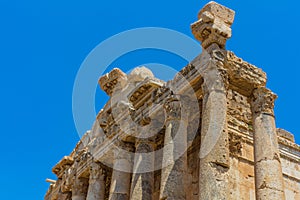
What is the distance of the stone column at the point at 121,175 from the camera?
16062 millimetres

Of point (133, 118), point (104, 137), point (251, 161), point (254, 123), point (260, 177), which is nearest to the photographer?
point (260, 177)

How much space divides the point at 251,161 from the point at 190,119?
2.56m

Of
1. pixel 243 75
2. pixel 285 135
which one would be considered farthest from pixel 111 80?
pixel 285 135

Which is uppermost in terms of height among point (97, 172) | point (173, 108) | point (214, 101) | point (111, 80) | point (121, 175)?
point (111, 80)

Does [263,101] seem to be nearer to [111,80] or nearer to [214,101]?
[214,101]

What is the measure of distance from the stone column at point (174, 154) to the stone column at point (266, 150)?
82.0 inches

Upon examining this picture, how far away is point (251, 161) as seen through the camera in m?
15.9

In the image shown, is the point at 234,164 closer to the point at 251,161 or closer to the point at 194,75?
the point at 251,161

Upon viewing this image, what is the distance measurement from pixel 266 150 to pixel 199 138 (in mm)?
2948

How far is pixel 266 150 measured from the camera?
1305 cm

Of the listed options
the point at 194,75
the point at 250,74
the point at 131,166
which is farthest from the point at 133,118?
the point at 250,74

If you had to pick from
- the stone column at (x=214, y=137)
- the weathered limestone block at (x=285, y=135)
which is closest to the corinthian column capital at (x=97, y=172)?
the stone column at (x=214, y=137)

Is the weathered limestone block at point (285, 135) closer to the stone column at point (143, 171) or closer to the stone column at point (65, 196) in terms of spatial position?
the stone column at point (143, 171)

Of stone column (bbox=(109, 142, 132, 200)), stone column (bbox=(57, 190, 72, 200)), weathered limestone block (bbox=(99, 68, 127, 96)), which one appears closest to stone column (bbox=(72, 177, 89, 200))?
stone column (bbox=(57, 190, 72, 200))
